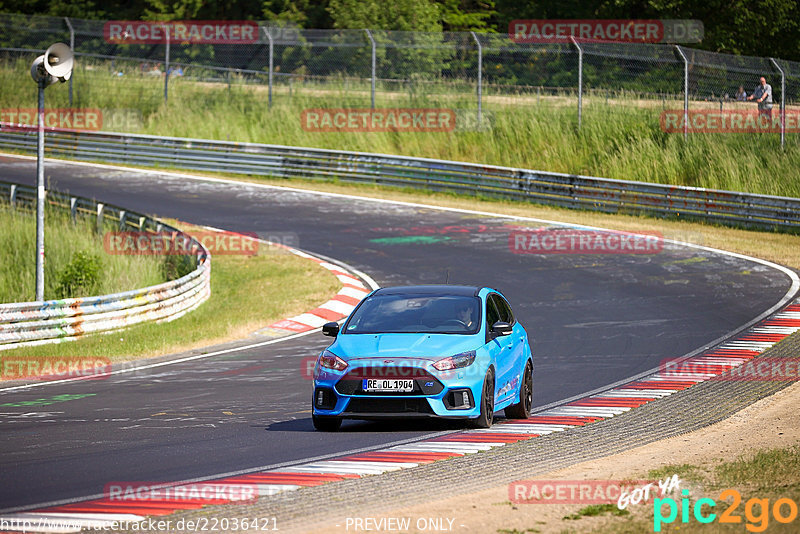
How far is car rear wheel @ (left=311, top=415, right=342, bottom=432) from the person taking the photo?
11.2 m

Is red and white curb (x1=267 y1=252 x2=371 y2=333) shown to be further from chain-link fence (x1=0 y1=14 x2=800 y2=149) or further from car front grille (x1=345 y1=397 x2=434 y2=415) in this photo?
chain-link fence (x1=0 y1=14 x2=800 y2=149)

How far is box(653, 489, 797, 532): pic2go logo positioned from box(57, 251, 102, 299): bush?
17033 millimetres

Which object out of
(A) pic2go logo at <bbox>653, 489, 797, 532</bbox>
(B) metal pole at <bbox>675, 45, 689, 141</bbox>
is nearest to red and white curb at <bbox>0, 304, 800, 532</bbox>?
(A) pic2go logo at <bbox>653, 489, 797, 532</bbox>

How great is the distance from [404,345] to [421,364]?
0.37 m

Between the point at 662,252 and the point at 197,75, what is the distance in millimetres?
24116

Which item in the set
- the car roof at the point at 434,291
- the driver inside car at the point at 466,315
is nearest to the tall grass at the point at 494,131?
the car roof at the point at 434,291

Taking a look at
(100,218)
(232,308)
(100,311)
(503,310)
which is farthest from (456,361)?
(100,218)

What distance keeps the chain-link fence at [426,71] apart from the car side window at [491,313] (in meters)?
20.2

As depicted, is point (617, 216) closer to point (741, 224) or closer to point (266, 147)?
point (741, 224)

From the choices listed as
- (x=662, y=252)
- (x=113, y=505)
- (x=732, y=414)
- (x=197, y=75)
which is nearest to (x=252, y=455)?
(x=113, y=505)

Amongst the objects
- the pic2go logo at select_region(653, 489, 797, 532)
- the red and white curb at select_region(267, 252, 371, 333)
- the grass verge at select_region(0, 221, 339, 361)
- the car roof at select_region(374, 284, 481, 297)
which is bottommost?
the grass verge at select_region(0, 221, 339, 361)

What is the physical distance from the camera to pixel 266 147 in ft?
123

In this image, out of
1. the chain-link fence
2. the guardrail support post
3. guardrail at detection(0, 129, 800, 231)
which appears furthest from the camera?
the chain-link fence

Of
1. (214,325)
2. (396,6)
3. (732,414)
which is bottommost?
(214,325)
